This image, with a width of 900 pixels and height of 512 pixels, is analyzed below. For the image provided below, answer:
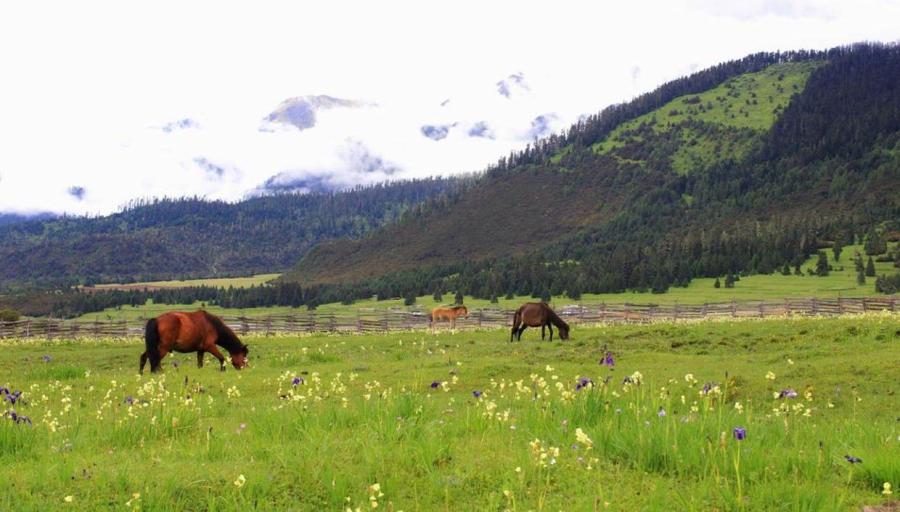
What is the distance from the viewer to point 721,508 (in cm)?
539

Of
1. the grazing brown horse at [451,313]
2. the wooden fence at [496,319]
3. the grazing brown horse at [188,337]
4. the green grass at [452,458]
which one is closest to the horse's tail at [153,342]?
the grazing brown horse at [188,337]

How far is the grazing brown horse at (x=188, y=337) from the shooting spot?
69.6 feet

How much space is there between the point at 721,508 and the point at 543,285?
352 feet

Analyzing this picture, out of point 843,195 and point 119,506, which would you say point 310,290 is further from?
point 119,506

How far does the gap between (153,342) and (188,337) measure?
117cm

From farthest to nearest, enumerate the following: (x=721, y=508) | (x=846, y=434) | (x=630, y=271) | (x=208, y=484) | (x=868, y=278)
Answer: (x=630, y=271) < (x=868, y=278) < (x=846, y=434) < (x=208, y=484) < (x=721, y=508)

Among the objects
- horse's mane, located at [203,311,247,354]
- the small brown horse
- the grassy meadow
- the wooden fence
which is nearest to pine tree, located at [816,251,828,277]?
the grassy meadow

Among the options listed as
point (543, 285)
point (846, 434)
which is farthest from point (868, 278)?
point (846, 434)

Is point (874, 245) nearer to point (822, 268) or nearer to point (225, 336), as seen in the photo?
point (822, 268)

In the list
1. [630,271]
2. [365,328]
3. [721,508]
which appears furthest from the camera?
[630,271]

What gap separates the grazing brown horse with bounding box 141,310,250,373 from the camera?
21.2 metres

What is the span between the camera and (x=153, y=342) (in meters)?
21.2

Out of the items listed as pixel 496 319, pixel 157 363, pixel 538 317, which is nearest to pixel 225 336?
pixel 157 363

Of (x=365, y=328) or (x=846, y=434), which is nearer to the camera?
(x=846, y=434)
